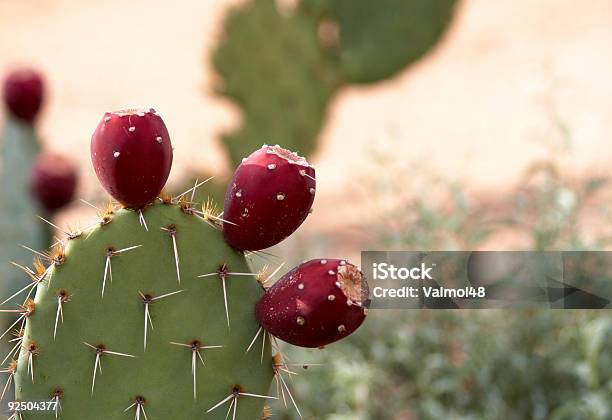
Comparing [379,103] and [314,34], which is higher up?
[314,34]

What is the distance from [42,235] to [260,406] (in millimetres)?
2954

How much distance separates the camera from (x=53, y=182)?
4523 mm

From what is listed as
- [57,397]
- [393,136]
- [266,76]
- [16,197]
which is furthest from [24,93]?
[266,76]

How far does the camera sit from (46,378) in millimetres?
1948

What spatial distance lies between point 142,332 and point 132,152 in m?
0.27

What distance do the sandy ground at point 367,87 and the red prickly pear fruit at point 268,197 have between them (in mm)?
6324

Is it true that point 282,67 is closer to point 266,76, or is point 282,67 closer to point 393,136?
point 266,76

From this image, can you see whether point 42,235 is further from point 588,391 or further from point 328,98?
point 328,98

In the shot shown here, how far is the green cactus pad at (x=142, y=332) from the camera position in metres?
1.94

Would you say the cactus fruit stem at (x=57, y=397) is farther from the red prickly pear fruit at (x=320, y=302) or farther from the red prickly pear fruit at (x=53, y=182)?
the red prickly pear fruit at (x=53, y=182)

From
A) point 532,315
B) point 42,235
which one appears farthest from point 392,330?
point 42,235

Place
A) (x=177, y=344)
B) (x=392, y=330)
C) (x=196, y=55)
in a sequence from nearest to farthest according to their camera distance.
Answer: (x=177, y=344) → (x=392, y=330) → (x=196, y=55)

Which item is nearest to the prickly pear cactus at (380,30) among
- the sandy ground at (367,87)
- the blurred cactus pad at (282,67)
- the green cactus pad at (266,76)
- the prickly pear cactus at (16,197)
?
the blurred cactus pad at (282,67)

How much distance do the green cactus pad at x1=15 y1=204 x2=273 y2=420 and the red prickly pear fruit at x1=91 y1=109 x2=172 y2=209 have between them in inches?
3.0
